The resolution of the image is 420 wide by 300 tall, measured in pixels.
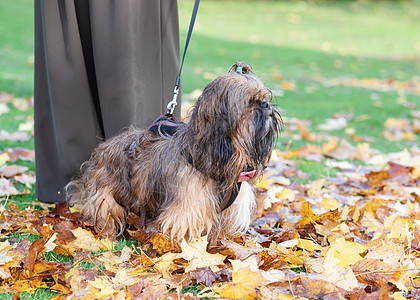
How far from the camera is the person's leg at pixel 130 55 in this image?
4.31m

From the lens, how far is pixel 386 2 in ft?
122

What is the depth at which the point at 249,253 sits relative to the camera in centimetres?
347

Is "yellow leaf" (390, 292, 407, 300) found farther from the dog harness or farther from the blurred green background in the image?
the blurred green background

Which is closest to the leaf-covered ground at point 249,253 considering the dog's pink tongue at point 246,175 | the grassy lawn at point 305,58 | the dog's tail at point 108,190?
the dog's tail at point 108,190

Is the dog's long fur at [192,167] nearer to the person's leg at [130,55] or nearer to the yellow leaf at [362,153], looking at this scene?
the person's leg at [130,55]

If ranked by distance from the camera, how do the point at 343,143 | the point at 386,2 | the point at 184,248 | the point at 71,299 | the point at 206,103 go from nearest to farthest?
the point at 71,299, the point at 206,103, the point at 184,248, the point at 343,143, the point at 386,2

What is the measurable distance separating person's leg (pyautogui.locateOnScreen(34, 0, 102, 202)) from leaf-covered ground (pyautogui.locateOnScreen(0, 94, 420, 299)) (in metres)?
0.37

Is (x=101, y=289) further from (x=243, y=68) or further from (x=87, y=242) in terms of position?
(x=243, y=68)

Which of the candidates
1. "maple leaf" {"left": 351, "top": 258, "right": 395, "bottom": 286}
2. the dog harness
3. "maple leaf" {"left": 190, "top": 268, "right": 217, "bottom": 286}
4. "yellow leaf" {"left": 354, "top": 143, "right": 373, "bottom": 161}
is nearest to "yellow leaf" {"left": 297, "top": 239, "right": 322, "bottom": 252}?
"maple leaf" {"left": 351, "top": 258, "right": 395, "bottom": 286}

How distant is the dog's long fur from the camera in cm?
308

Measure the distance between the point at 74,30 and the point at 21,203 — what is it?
1.65 metres

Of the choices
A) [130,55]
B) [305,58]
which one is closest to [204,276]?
[130,55]

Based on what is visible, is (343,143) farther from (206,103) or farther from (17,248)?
(17,248)

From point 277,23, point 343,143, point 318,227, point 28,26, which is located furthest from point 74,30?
point 277,23
